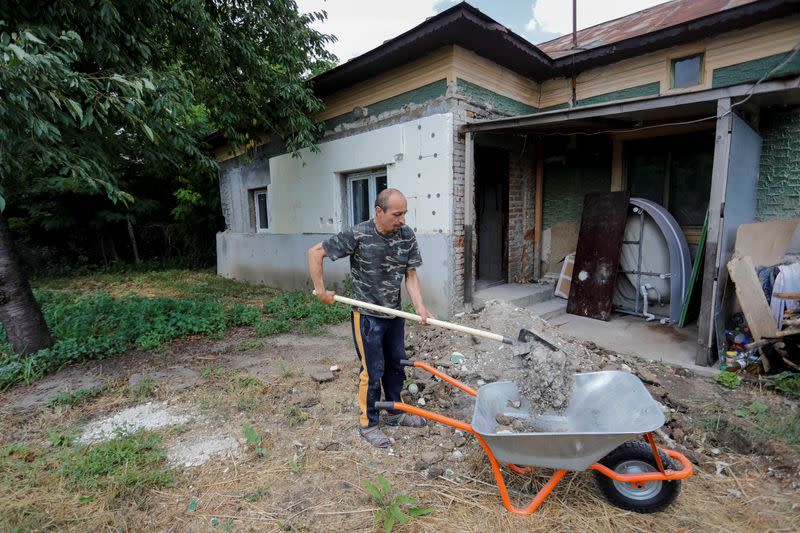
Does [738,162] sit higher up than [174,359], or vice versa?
[738,162]

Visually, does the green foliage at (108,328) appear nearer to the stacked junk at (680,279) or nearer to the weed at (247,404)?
the weed at (247,404)

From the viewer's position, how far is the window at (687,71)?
5434 mm

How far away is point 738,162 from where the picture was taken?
13.6ft

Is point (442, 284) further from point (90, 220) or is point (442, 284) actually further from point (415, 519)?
point (90, 220)

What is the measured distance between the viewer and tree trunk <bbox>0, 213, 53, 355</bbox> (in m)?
4.26

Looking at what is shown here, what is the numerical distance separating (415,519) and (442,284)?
384 cm

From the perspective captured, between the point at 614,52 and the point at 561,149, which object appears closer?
the point at 614,52

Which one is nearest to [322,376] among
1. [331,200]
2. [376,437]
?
[376,437]

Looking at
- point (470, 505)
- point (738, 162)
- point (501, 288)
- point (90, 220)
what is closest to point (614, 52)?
point (738, 162)

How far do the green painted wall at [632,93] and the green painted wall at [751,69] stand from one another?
2.19 feet

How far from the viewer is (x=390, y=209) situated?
2.71 meters

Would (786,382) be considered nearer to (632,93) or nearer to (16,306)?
(632,93)

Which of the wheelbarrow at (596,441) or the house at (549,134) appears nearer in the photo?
the wheelbarrow at (596,441)

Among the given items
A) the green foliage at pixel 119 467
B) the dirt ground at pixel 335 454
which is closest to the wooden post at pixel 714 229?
the dirt ground at pixel 335 454
